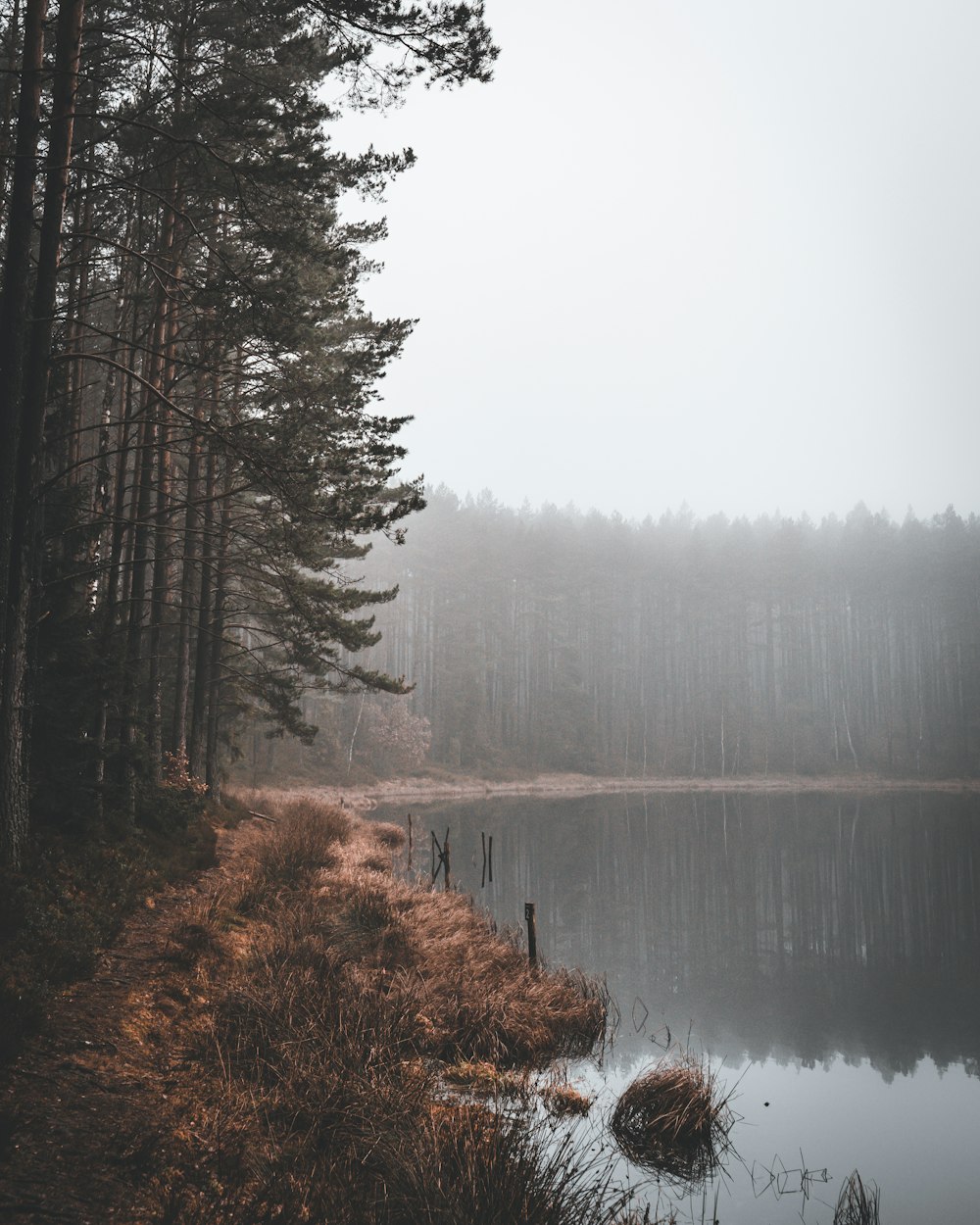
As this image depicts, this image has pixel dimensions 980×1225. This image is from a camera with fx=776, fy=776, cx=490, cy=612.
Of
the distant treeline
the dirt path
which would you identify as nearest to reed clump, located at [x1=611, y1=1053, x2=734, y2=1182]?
the dirt path

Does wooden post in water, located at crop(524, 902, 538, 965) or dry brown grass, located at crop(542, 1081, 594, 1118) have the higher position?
wooden post in water, located at crop(524, 902, 538, 965)

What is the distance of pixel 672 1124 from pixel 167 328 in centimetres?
1518

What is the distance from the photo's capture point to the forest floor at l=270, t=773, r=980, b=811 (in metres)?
47.9

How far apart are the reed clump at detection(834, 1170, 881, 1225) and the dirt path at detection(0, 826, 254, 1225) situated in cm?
513

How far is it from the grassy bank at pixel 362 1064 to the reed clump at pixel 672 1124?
1.66ft

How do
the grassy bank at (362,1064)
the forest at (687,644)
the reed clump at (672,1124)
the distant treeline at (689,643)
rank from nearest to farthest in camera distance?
1. the grassy bank at (362,1064)
2. the reed clump at (672,1124)
3. the forest at (687,644)
4. the distant treeline at (689,643)

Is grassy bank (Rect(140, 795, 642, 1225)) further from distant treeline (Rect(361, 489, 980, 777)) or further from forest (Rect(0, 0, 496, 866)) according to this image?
distant treeline (Rect(361, 489, 980, 777))

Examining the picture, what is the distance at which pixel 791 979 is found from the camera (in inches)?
533

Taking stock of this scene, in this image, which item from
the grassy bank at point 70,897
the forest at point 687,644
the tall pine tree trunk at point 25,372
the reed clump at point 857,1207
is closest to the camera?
the grassy bank at point 70,897

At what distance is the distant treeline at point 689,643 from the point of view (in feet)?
214

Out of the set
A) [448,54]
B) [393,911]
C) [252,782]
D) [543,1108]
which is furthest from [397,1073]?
[252,782]

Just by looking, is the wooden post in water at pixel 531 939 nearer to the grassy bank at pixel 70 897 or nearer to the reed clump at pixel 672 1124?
the reed clump at pixel 672 1124

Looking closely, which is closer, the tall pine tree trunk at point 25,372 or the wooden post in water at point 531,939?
the tall pine tree trunk at point 25,372

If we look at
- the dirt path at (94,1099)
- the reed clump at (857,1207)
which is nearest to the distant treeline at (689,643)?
the reed clump at (857,1207)
